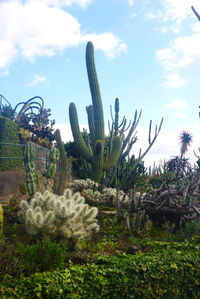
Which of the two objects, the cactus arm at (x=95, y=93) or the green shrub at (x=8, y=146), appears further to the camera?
the green shrub at (x=8, y=146)

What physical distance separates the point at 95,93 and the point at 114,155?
270 centimetres

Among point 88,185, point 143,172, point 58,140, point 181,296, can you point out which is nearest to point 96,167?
point 88,185

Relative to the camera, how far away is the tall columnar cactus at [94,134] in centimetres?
1399

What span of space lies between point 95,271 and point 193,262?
1.88 m

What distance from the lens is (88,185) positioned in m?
12.9

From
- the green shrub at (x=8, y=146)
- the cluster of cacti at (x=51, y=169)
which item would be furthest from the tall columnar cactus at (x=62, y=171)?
the green shrub at (x=8, y=146)

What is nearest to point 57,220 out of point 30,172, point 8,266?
point 8,266

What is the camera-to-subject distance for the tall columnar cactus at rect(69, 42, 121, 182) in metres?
14.0

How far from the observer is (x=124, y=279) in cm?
466

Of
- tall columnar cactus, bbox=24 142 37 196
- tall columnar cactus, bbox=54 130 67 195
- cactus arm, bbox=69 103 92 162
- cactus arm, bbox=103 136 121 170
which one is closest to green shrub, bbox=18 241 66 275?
tall columnar cactus, bbox=24 142 37 196

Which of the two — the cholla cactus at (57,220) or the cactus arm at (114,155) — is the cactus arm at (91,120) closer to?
the cactus arm at (114,155)

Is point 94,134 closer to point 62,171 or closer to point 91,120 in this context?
point 91,120

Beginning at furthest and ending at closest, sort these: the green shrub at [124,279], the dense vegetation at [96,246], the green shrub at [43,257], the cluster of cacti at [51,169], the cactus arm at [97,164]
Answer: the cactus arm at [97,164] → the cluster of cacti at [51,169] → the green shrub at [43,257] → the dense vegetation at [96,246] → the green shrub at [124,279]

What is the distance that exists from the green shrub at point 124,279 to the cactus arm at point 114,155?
8.06 m
